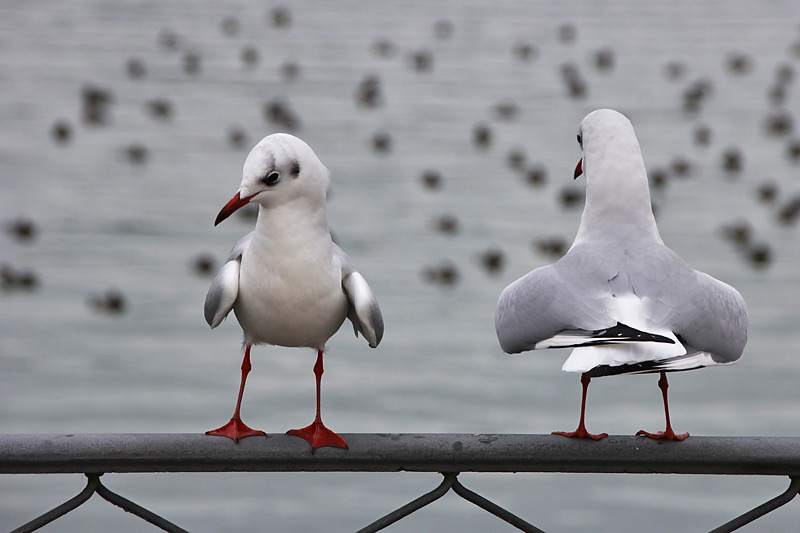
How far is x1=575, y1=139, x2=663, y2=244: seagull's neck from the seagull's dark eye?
618mm

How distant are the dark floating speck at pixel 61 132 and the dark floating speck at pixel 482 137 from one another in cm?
325

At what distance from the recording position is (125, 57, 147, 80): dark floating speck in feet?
38.5

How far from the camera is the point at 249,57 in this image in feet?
40.7

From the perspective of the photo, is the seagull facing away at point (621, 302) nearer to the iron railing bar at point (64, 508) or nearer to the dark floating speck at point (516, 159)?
the iron railing bar at point (64, 508)

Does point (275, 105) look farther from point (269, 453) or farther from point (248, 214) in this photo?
point (269, 453)

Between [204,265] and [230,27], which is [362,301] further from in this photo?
[230,27]

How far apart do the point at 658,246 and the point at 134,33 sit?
42.2ft

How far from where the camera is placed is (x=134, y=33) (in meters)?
14.4

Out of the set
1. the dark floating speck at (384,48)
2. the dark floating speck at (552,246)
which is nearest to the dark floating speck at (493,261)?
the dark floating speck at (552,246)

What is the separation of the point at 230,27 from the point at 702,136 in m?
6.11

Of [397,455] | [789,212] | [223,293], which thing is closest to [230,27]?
[789,212]

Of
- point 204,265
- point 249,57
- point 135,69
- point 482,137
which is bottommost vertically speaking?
point 204,265

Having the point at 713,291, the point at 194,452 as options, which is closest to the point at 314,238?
the point at 194,452

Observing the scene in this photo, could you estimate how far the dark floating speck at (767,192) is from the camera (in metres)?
8.46
